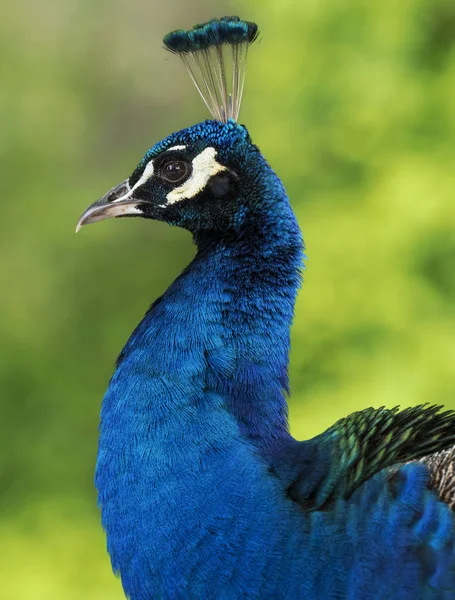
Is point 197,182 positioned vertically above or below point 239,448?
above

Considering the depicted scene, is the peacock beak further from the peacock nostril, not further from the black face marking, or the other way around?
the black face marking

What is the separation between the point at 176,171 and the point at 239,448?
522 mm

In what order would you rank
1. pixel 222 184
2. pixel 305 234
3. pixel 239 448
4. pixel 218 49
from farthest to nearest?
pixel 305 234 < pixel 218 49 < pixel 222 184 < pixel 239 448

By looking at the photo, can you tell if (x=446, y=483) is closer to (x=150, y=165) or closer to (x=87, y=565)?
(x=150, y=165)

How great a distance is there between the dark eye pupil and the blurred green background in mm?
1149

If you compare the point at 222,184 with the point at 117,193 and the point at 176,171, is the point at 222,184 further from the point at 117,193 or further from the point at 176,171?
the point at 117,193

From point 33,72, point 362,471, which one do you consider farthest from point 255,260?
point 33,72

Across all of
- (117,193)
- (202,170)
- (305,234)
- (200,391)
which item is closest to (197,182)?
(202,170)

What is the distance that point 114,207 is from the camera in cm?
171

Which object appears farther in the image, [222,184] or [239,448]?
[222,184]

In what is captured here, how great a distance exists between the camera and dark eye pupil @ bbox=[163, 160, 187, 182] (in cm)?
168

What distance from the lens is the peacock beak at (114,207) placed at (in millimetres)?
1700

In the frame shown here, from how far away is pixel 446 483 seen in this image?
133 cm

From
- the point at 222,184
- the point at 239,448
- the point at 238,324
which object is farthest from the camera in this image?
the point at 222,184
